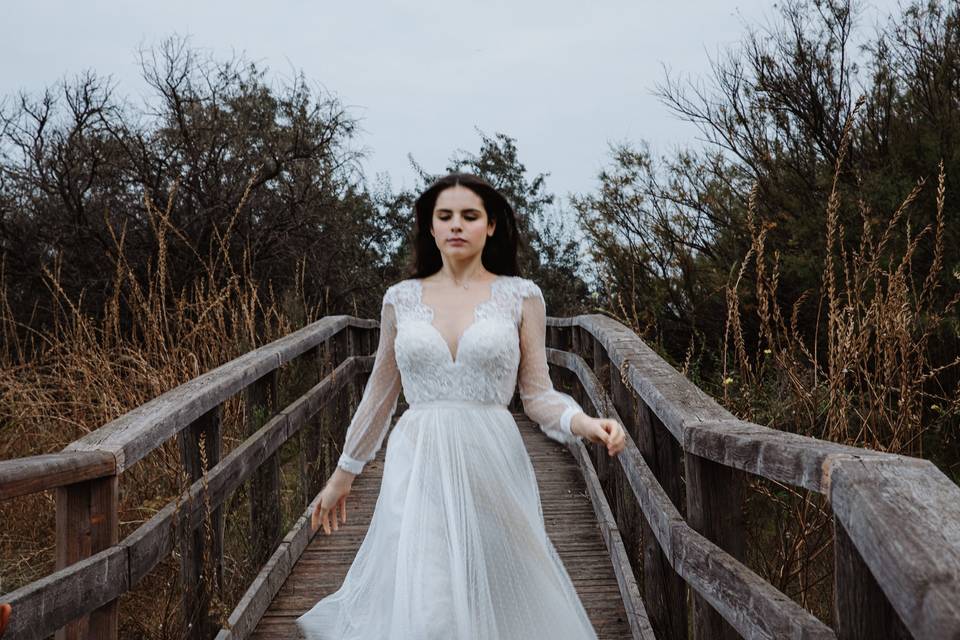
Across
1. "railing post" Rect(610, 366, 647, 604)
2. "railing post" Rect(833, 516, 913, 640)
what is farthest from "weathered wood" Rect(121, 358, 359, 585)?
"railing post" Rect(833, 516, 913, 640)

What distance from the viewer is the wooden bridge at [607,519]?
120cm

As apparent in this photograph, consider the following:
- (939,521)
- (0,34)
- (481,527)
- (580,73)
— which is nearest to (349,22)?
(580,73)

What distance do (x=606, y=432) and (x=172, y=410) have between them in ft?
4.37

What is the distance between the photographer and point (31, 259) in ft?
33.0

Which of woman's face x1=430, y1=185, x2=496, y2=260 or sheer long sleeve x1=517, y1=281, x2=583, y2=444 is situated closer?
sheer long sleeve x1=517, y1=281, x2=583, y2=444

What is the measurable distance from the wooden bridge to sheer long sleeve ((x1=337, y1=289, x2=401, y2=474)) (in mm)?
501

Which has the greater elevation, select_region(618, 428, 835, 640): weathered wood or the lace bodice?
the lace bodice

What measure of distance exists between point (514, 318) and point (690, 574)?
88 centimetres

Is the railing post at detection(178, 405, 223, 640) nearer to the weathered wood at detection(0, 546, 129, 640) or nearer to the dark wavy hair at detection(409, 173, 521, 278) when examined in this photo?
the weathered wood at detection(0, 546, 129, 640)

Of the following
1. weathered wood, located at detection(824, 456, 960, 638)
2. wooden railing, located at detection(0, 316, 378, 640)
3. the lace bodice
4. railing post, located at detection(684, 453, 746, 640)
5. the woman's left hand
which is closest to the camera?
weathered wood, located at detection(824, 456, 960, 638)

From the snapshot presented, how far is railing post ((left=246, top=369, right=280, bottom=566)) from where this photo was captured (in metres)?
3.86

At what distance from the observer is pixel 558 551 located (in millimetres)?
4238

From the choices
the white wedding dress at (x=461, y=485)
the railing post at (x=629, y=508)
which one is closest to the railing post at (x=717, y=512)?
the white wedding dress at (x=461, y=485)

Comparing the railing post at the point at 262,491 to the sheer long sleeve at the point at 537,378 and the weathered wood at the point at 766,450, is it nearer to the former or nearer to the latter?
the sheer long sleeve at the point at 537,378
